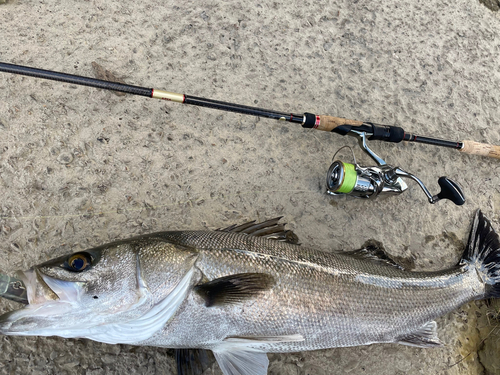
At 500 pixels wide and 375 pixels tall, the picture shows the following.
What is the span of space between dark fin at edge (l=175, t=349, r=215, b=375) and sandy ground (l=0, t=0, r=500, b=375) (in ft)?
0.83

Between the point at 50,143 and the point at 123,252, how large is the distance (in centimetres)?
103

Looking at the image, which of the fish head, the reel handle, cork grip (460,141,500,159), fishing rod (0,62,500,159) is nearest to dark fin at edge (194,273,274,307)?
the fish head

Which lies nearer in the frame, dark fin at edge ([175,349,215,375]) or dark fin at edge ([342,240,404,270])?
dark fin at edge ([175,349,215,375])

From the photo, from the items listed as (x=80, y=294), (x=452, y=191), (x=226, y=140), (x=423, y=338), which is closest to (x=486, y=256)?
(x=452, y=191)

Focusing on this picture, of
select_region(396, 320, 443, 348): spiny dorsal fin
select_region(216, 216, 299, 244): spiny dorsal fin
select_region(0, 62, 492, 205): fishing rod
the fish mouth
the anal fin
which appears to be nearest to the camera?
the fish mouth

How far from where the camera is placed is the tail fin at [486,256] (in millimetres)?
2246

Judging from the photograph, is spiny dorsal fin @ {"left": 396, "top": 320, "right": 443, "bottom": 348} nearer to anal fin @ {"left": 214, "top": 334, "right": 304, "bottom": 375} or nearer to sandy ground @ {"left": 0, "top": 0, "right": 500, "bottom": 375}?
sandy ground @ {"left": 0, "top": 0, "right": 500, "bottom": 375}

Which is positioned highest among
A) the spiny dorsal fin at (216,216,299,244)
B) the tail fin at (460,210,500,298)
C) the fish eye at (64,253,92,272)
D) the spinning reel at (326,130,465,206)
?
the spinning reel at (326,130,465,206)

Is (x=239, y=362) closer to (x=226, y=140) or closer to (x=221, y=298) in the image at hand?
(x=221, y=298)

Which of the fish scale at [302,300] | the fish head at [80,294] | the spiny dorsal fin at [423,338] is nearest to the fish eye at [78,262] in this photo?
the fish head at [80,294]

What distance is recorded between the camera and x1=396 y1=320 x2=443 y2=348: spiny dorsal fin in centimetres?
200

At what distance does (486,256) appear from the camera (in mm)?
2314

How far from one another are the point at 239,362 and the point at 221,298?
1.34ft

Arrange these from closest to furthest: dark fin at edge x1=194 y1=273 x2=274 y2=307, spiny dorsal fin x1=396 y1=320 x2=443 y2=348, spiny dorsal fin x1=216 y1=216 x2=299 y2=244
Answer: dark fin at edge x1=194 y1=273 x2=274 y2=307, spiny dorsal fin x1=216 y1=216 x2=299 y2=244, spiny dorsal fin x1=396 y1=320 x2=443 y2=348
